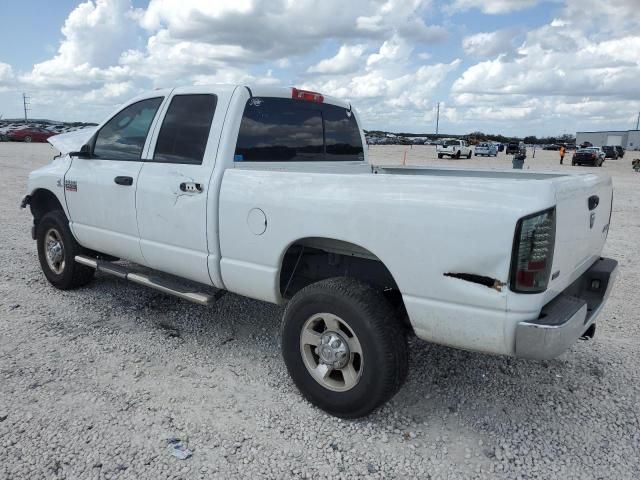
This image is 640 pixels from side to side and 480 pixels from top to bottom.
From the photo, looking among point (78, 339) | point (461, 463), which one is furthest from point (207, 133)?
point (461, 463)

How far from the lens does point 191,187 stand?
3639 millimetres

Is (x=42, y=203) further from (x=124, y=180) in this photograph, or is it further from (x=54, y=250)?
(x=124, y=180)

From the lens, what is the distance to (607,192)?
11.4ft

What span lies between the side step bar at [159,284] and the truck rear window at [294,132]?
1026 mm

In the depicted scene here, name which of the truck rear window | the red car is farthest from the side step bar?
the red car

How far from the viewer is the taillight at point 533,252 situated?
2355 millimetres

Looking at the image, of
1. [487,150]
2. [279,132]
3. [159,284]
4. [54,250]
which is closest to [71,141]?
[54,250]

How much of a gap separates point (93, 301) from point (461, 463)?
150 inches

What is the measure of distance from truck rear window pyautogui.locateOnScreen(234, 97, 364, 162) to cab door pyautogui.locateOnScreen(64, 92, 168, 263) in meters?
0.96

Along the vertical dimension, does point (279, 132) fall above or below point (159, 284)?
above

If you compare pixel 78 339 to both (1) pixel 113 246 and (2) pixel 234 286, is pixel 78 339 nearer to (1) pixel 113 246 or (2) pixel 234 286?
(1) pixel 113 246

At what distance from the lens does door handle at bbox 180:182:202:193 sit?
3.59m

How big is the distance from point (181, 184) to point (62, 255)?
2321 millimetres

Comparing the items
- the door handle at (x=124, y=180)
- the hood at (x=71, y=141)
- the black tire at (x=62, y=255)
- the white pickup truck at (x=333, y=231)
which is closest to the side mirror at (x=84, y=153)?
the white pickup truck at (x=333, y=231)
